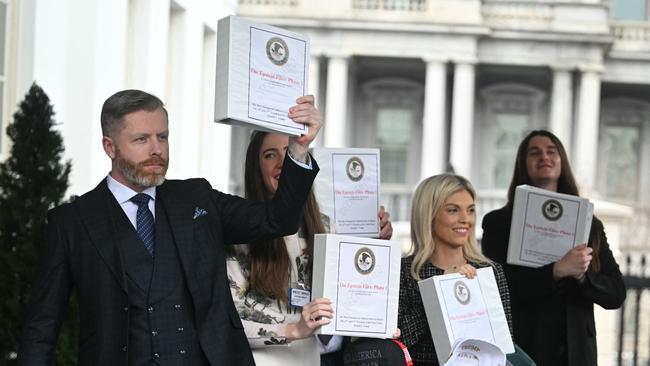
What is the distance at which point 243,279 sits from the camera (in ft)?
13.4

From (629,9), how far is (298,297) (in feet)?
96.4

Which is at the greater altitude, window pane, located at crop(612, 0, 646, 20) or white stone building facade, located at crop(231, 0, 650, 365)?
window pane, located at crop(612, 0, 646, 20)

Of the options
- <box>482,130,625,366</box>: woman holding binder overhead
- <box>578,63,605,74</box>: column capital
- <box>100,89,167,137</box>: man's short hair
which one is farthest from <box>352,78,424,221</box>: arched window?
<box>100,89,167,137</box>: man's short hair

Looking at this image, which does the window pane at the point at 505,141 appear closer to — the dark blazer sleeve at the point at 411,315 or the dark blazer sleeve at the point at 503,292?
the dark blazer sleeve at the point at 503,292

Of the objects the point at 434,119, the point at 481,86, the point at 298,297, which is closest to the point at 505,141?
the point at 481,86

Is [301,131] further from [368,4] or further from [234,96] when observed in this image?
[368,4]

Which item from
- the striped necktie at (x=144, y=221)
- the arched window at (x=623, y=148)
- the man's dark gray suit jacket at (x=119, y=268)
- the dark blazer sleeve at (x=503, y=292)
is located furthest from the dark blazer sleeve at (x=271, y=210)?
the arched window at (x=623, y=148)

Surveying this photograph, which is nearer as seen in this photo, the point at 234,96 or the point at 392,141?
the point at 234,96

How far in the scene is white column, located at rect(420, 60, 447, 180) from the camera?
28406 millimetres

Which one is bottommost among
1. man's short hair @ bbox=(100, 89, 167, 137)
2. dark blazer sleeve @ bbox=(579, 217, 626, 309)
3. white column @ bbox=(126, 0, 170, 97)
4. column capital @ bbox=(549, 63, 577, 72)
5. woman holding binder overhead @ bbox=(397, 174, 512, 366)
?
dark blazer sleeve @ bbox=(579, 217, 626, 309)

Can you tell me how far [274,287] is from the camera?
4.08 m

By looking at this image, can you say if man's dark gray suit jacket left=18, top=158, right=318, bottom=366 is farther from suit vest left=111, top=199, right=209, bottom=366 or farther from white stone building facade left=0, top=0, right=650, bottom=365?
white stone building facade left=0, top=0, right=650, bottom=365

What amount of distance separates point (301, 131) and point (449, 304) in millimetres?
1095

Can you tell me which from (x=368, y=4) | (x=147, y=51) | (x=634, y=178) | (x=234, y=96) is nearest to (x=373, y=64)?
(x=368, y=4)
